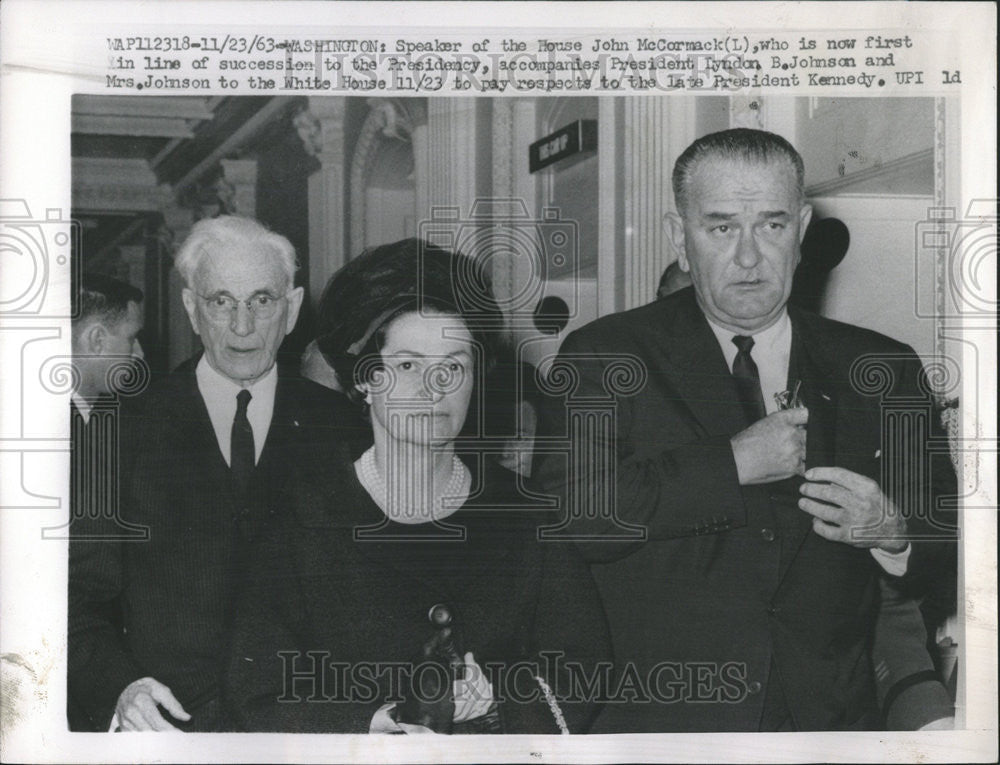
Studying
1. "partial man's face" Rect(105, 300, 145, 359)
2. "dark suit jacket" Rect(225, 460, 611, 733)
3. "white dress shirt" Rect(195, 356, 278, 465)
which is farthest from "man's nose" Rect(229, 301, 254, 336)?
"dark suit jacket" Rect(225, 460, 611, 733)

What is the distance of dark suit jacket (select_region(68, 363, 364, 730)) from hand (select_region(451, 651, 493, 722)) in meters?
0.53

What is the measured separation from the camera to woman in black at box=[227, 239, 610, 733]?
7.07 feet

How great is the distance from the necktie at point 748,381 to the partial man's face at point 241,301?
0.99 meters

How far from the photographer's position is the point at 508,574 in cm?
217

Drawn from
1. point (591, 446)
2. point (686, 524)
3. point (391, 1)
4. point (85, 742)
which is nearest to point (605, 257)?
point (591, 446)

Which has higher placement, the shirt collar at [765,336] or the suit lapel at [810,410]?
the shirt collar at [765,336]

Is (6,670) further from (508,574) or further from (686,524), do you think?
(686,524)

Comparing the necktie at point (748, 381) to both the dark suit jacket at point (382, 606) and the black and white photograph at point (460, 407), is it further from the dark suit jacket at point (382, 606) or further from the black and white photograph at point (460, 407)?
the dark suit jacket at point (382, 606)

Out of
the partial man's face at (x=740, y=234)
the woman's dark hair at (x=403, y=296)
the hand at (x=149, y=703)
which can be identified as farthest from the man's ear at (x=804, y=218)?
the hand at (x=149, y=703)

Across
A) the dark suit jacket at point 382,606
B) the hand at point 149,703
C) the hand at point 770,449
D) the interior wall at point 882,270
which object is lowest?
the hand at point 149,703

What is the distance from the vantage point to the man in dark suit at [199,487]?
216 centimetres

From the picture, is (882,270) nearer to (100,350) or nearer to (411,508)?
(411,508)

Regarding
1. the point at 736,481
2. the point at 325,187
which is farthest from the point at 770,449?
the point at 325,187

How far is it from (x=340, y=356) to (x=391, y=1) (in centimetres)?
82
